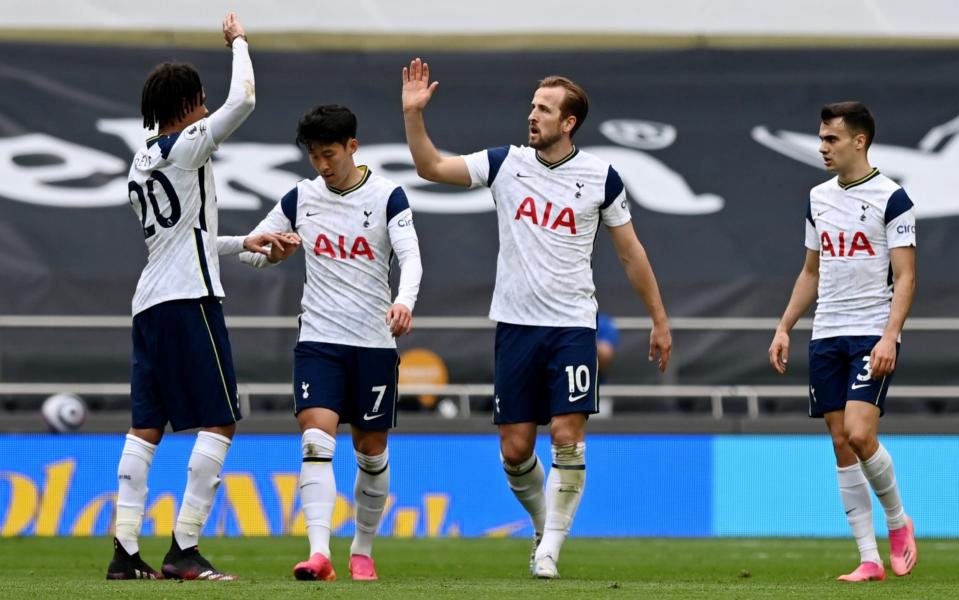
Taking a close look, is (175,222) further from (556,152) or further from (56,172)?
(56,172)

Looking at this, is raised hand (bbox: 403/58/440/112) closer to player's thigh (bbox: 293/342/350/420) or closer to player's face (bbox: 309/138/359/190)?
player's face (bbox: 309/138/359/190)

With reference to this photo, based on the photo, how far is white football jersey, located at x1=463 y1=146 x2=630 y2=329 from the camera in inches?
326

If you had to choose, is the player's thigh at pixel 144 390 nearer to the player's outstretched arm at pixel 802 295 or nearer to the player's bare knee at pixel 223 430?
the player's bare knee at pixel 223 430

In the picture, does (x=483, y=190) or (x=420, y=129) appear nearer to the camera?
(x=420, y=129)

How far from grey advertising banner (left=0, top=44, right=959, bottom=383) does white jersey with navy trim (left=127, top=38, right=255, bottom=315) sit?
7068 millimetres

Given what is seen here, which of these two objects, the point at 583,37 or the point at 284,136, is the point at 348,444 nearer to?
the point at 284,136

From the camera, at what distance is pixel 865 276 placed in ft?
28.2

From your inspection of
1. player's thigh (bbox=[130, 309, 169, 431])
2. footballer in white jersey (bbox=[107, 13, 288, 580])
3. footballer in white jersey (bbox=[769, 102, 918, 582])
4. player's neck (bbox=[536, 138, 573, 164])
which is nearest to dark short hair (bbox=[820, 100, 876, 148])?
footballer in white jersey (bbox=[769, 102, 918, 582])

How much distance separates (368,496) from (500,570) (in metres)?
1.38

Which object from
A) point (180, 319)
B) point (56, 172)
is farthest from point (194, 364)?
point (56, 172)

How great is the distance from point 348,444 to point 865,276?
18.9ft

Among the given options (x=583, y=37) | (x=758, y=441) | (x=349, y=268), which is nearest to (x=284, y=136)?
(x=583, y=37)

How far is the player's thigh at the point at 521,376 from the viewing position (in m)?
8.31

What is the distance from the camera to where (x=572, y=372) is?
26.9 ft
